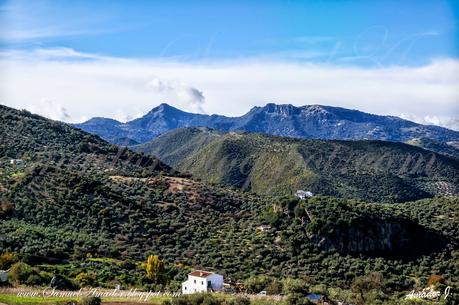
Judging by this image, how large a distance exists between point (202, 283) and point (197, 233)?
71.5ft

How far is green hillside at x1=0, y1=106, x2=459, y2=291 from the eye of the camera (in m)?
53.9

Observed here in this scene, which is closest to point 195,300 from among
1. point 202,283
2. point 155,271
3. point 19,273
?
point 202,283

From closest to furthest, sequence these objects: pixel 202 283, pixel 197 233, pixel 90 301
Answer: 1. pixel 90 301
2. pixel 202 283
3. pixel 197 233

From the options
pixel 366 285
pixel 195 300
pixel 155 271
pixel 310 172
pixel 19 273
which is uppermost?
pixel 310 172

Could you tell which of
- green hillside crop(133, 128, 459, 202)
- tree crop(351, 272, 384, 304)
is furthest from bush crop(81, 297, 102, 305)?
green hillside crop(133, 128, 459, 202)

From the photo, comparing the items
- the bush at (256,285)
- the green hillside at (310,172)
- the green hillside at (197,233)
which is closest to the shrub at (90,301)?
the green hillside at (197,233)

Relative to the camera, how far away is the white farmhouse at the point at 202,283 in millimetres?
44375

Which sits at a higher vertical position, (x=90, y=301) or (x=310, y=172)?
(x=310, y=172)

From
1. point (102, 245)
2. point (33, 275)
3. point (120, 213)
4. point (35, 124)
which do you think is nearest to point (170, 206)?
point (120, 213)

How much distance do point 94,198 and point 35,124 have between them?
1625 inches

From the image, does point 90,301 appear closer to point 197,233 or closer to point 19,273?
point 19,273

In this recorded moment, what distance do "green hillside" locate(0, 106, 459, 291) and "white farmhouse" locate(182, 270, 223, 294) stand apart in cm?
236

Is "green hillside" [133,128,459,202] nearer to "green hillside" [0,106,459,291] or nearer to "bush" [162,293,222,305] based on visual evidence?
"green hillside" [0,106,459,291]

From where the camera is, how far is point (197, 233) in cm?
6625
